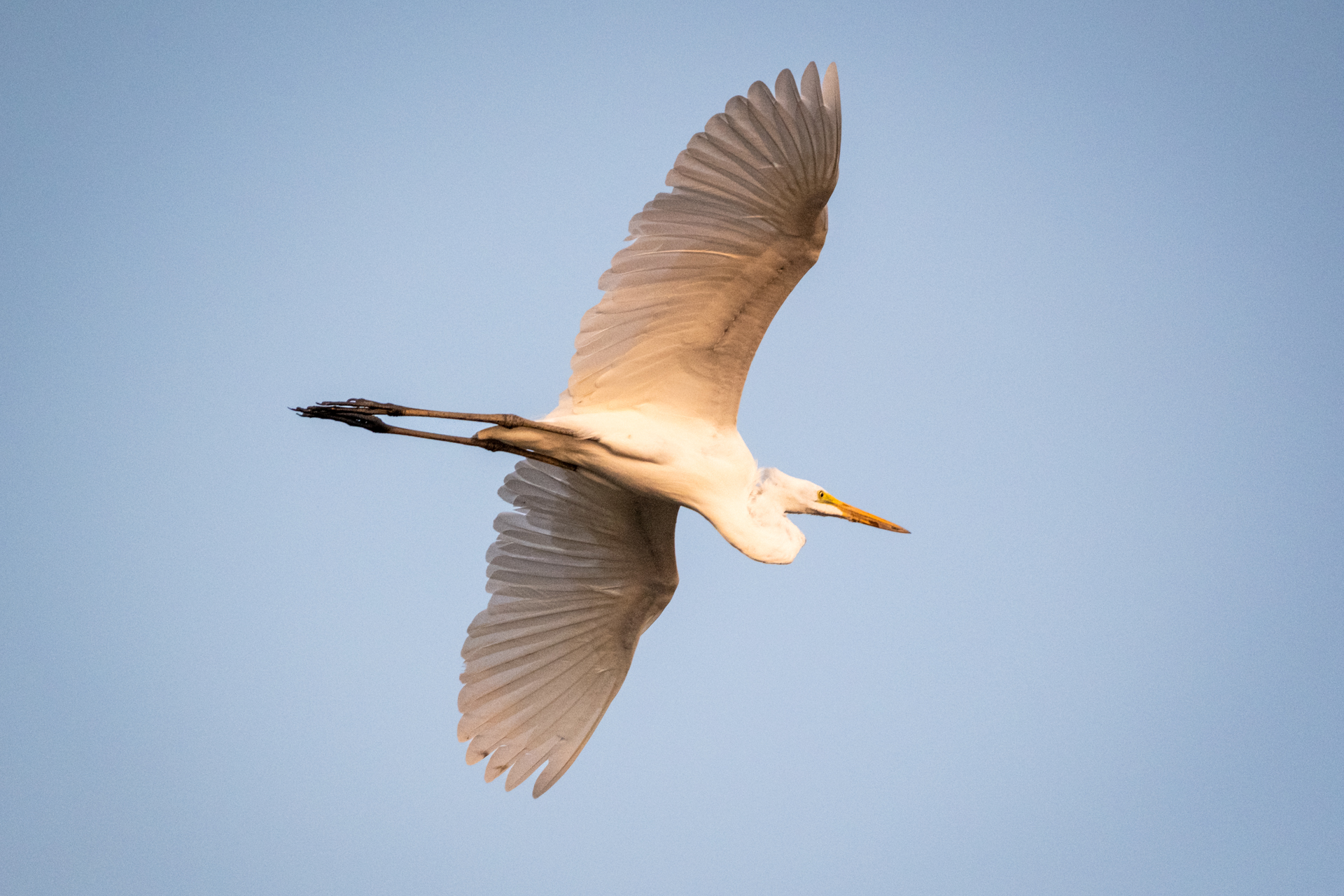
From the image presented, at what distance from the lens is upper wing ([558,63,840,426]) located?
6473 mm

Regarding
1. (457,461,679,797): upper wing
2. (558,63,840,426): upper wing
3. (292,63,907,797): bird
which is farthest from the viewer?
(457,461,679,797): upper wing

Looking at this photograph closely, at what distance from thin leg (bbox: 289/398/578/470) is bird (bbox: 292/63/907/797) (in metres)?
0.01

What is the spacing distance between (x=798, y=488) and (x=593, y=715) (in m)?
2.11

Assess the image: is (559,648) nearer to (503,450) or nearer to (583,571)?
(583,571)

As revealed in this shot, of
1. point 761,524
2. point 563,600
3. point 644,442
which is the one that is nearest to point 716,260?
point 644,442

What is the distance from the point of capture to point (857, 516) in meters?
8.23

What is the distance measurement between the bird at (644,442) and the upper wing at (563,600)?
0.03 feet

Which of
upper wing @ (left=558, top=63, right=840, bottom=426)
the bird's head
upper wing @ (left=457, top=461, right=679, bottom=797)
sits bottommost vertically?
upper wing @ (left=457, top=461, right=679, bottom=797)

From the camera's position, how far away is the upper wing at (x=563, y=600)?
28.0ft

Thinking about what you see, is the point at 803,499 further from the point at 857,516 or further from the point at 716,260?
the point at 716,260

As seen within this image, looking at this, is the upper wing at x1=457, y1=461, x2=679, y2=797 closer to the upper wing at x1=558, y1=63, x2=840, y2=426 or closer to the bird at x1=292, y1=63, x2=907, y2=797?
the bird at x1=292, y1=63, x2=907, y2=797

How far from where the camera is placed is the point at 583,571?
28.9 ft

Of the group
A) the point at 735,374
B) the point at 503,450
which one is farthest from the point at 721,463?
the point at 503,450

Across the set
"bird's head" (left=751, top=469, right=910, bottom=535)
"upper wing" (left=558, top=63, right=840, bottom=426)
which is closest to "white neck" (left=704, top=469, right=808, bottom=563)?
"bird's head" (left=751, top=469, right=910, bottom=535)
